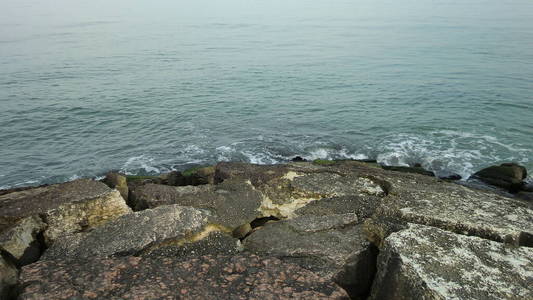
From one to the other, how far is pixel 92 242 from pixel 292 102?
70.9 feet

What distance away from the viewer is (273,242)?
5379mm

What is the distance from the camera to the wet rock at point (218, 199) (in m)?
6.22

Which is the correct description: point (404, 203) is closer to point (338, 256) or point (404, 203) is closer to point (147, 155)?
point (338, 256)

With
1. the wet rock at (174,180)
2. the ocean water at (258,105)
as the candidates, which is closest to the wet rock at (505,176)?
the ocean water at (258,105)

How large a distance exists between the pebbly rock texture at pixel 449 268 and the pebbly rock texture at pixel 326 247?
467 millimetres

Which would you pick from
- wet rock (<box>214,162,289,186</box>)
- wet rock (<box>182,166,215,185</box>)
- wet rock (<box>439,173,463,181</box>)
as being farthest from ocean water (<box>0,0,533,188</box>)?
wet rock (<box>214,162,289,186</box>)

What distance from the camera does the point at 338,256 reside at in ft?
16.4

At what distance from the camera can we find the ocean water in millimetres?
18422

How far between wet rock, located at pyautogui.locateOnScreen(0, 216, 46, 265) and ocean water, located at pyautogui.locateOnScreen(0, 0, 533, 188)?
11231 mm

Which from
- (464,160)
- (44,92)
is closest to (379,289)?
(464,160)

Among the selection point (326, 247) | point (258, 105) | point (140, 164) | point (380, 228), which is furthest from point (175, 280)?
point (258, 105)

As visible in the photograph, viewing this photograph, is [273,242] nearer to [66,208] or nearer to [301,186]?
[301,186]

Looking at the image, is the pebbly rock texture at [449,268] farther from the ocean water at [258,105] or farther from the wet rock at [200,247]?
the ocean water at [258,105]

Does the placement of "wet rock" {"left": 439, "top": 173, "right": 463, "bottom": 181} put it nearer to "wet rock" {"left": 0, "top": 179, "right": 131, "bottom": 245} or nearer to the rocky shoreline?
the rocky shoreline
